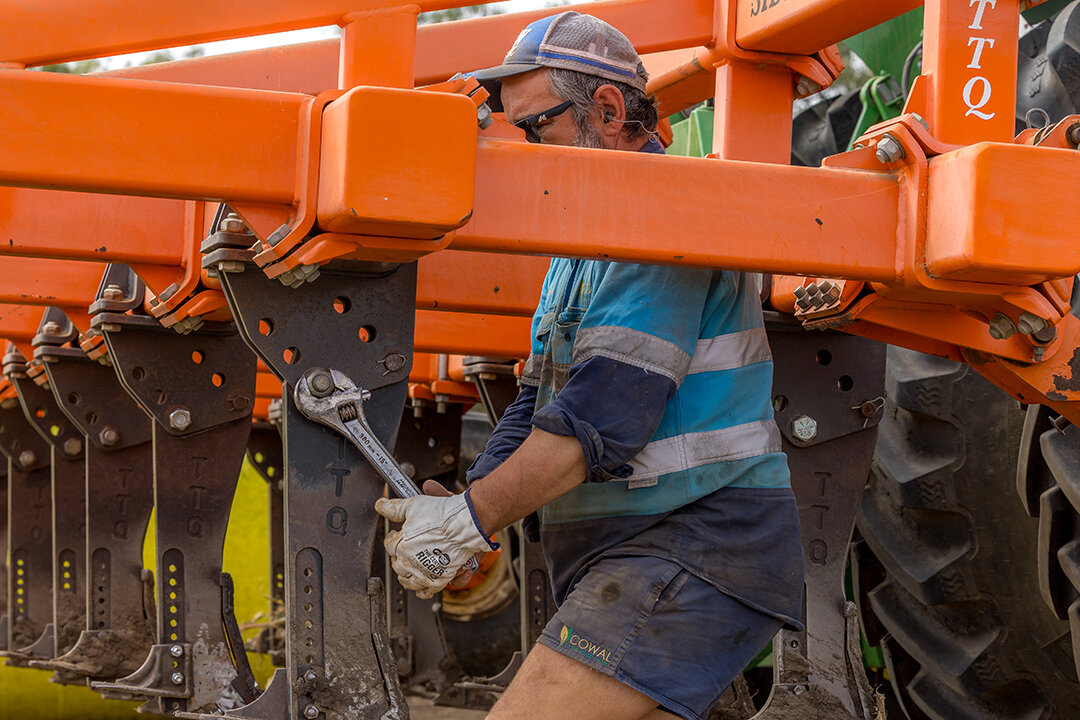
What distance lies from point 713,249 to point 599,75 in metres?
0.42

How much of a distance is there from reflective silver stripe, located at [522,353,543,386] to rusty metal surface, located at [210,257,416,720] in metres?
0.23

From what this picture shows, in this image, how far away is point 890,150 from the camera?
245 centimetres

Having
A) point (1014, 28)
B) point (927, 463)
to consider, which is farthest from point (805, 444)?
point (1014, 28)

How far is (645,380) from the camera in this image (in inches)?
89.1

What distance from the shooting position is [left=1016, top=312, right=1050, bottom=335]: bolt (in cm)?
252

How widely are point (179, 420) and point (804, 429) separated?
1913mm

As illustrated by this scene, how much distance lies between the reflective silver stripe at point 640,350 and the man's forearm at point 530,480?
0.52ft

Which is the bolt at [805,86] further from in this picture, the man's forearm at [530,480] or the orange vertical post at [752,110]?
the man's forearm at [530,480]

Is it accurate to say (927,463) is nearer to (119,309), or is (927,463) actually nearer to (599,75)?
(599,75)

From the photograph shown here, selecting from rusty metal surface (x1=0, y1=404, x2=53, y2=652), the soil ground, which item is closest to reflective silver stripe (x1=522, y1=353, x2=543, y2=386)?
the soil ground

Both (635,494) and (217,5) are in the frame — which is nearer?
(635,494)

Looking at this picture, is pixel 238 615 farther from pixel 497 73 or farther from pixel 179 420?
pixel 497 73

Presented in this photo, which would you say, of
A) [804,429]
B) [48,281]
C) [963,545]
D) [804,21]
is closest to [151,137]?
[804,21]

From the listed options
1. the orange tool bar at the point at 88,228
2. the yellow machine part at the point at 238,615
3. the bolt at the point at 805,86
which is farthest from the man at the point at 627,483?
the yellow machine part at the point at 238,615
